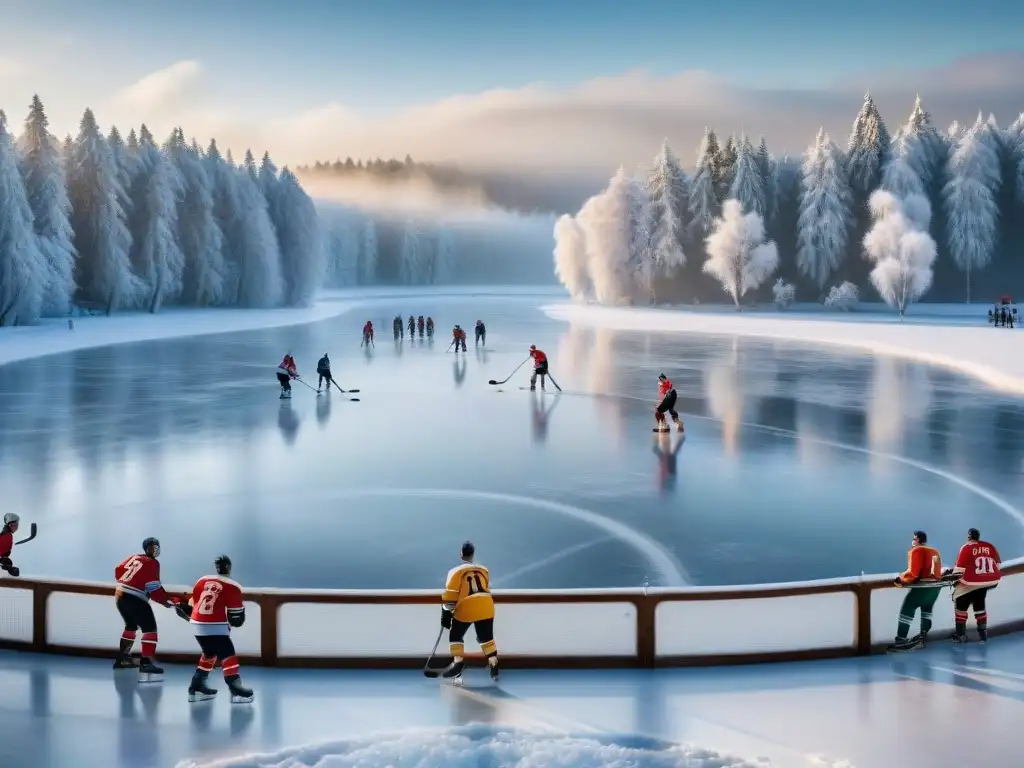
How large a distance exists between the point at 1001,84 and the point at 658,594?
105 m

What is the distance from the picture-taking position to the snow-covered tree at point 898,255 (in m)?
75.1

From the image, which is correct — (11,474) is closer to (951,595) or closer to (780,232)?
(951,595)

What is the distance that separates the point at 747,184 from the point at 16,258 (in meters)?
61.3

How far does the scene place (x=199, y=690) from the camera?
25.4 ft

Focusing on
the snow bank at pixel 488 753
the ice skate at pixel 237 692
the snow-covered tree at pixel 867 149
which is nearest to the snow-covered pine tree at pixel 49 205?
the ice skate at pixel 237 692

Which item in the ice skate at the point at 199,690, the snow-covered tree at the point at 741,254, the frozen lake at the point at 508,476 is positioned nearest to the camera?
the ice skate at the point at 199,690

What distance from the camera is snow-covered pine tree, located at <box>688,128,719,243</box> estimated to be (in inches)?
3883

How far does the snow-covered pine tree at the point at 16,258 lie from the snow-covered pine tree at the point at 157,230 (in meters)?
16.1

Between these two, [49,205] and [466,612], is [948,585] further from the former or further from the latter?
[49,205]

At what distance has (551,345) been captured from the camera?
4991cm

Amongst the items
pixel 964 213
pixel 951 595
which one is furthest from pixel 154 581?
pixel 964 213

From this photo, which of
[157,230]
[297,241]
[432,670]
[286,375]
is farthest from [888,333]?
[297,241]

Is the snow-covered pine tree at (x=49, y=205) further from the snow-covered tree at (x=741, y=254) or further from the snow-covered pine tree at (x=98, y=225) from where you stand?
the snow-covered tree at (x=741, y=254)

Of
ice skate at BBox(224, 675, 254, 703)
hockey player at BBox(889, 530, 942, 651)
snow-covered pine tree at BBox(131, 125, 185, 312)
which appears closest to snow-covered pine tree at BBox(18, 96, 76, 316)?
snow-covered pine tree at BBox(131, 125, 185, 312)
